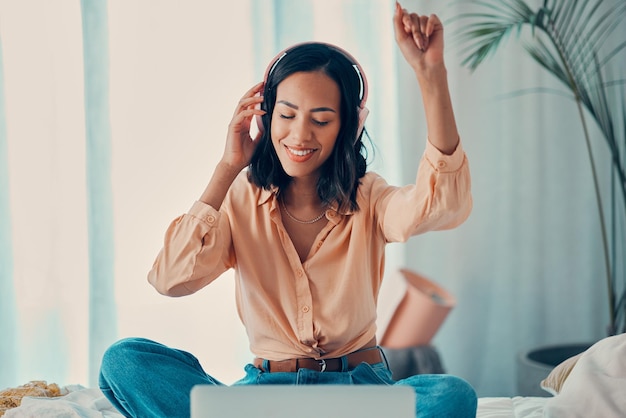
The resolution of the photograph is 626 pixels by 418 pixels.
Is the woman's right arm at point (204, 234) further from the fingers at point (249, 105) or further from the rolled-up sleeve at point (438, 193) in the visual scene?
the rolled-up sleeve at point (438, 193)

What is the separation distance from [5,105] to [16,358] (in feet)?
3.12

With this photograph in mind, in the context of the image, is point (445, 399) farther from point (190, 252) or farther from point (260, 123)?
point (260, 123)

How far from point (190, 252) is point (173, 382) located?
0.26 metres

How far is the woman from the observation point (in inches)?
61.7

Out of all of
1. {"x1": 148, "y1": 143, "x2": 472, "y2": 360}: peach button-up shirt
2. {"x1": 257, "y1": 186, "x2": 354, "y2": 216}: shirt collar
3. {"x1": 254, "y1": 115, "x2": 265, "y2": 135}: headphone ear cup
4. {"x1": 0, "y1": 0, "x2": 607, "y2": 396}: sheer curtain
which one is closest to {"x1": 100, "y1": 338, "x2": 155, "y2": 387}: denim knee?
{"x1": 148, "y1": 143, "x2": 472, "y2": 360}: peach button-up shirt

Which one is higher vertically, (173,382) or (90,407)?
(173,382)

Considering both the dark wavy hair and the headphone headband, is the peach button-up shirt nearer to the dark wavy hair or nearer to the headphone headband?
the dark wavy hair

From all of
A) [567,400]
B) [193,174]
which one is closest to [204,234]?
[567,400]

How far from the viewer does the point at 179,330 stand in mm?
3141

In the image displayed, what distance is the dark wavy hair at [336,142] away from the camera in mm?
1657

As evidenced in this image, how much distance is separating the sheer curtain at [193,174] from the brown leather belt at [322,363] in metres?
1.26

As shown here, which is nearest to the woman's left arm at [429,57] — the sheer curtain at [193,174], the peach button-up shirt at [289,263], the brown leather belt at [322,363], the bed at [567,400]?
the peach button-up shirt at [289,263]

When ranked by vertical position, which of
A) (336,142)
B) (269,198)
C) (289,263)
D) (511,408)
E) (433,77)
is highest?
(433,77)

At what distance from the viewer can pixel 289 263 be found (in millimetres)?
Result: 1709
